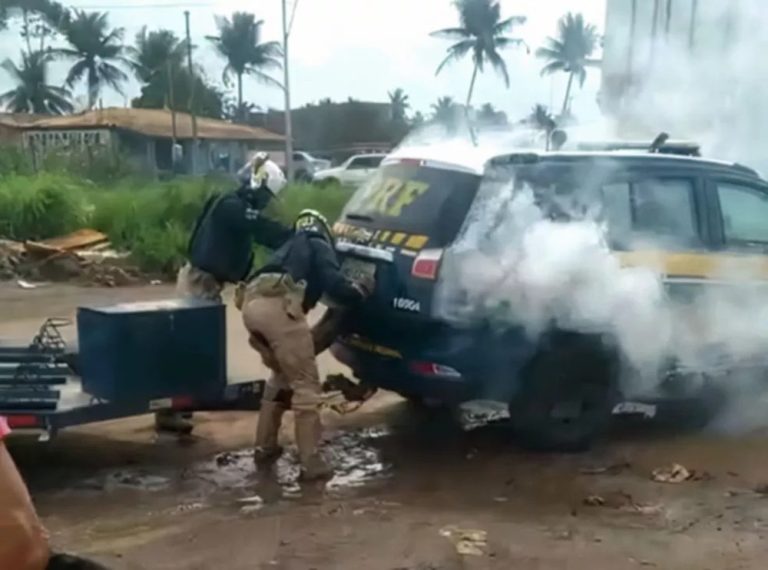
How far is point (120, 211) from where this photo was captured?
742 inches

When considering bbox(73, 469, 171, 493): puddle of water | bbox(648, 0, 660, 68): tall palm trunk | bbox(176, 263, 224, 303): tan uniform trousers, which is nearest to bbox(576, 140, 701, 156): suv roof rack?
bbox(648, 0, 660, 68): tall palm trunk

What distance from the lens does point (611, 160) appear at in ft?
24.4

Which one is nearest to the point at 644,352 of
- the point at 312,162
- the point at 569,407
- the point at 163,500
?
the point at 569,407

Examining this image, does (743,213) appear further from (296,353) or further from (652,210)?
(296,353)

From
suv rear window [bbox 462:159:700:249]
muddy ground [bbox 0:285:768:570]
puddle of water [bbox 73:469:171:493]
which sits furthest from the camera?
suv rear window [bbox 462:159:700:249]

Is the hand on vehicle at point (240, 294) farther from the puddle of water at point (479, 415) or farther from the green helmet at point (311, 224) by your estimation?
the puddle of water at point (479, 415)

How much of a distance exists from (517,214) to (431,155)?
2.32ft

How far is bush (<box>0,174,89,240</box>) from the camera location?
18688 millimetres

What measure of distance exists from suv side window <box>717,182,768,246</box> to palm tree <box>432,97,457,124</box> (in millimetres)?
3558

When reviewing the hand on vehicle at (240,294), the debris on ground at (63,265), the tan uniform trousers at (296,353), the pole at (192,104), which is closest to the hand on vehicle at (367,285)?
the tan uniform trousers at (296,353)

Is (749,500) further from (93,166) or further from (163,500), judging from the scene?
(93,166)

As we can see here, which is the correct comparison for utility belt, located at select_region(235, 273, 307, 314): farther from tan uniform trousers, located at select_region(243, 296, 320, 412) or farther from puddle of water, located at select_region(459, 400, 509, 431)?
puddle of water, located at select_region(459, 400, 509, 431)

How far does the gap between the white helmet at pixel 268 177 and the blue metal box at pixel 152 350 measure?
85cm

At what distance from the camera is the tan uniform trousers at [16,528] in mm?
3041
